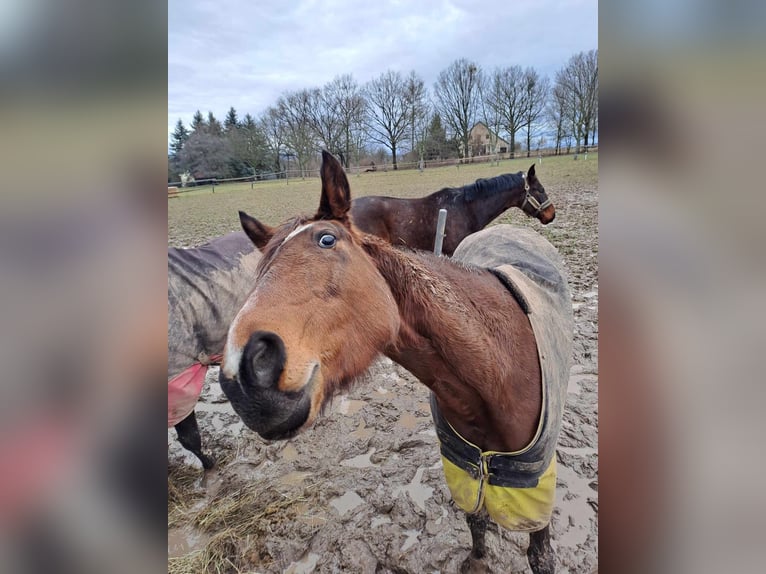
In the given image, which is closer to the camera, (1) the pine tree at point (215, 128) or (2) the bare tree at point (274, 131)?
(1) the pine tree at point (215, 128)

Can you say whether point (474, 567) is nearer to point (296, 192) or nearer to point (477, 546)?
point (477, 546)

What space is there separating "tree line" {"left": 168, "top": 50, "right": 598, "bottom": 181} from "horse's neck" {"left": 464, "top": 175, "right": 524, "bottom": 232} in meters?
0.86

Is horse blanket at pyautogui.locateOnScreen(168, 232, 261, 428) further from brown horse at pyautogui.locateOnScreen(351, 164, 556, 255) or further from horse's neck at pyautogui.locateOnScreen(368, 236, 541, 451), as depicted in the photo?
brown horse at pyautogui.locateOnScreen(351, 164, 556, 255)

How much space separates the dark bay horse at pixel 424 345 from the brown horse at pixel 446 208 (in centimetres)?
384

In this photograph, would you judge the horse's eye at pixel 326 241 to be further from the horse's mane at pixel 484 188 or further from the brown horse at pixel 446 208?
the horse's mane at pixel 484 188

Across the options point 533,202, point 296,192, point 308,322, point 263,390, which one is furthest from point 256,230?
point 296,192

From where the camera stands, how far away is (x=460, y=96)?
5371mm

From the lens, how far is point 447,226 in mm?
5422

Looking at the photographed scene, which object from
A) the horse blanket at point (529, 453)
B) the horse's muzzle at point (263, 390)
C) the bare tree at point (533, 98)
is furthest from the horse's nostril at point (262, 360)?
the bare tree at point (533, 98)

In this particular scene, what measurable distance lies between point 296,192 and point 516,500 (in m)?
6.87

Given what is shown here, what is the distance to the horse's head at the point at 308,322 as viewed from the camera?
813mm
